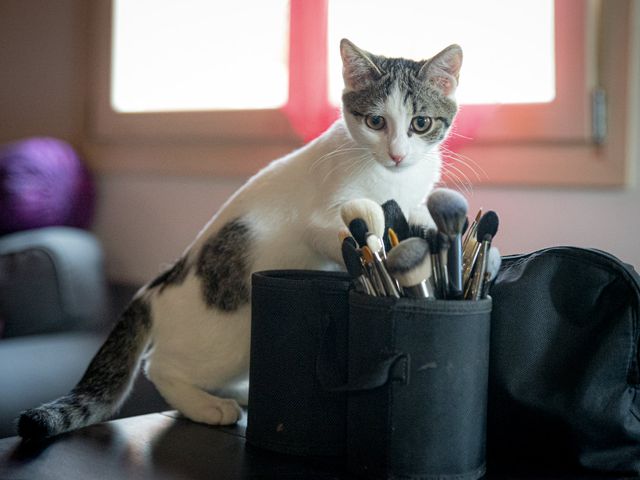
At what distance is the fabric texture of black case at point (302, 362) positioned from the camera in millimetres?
790

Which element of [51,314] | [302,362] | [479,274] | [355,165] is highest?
[355,165]

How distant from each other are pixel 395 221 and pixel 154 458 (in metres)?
0.35

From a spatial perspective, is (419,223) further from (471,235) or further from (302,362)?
(302,362)

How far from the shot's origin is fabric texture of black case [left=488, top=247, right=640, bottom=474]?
722 millimetres

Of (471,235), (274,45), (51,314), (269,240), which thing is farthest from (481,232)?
(51,314)

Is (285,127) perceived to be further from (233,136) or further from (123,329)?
(123,329)

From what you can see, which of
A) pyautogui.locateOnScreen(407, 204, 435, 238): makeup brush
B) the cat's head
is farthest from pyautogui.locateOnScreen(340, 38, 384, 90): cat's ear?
pyautogui.locateOnScreen(407, 204, 435, 238): makeup brush

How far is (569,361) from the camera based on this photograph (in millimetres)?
742

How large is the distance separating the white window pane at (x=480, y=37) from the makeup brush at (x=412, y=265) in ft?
2.21

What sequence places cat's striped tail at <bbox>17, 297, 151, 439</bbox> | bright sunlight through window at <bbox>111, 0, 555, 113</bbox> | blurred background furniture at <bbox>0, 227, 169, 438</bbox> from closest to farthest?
cat's striped tail at <bbox>17, 297, 151, 439</bbox> → bright sunlight through window at <bbox>111, 0, 555, 113</bbox> → blurred background furniture at <bbox>0, 227, 169, 438</bbox>

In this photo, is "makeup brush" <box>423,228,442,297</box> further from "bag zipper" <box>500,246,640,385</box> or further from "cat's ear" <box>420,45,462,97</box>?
"cat's ear" <box>420,45,462,97</box>

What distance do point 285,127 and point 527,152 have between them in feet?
1.79

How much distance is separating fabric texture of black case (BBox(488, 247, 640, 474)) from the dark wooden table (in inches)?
1.6

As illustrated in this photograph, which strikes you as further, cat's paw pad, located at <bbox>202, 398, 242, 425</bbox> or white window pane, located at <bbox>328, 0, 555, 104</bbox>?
white window pane, located at <bbox>328, 0, 555, 104</bbox>
